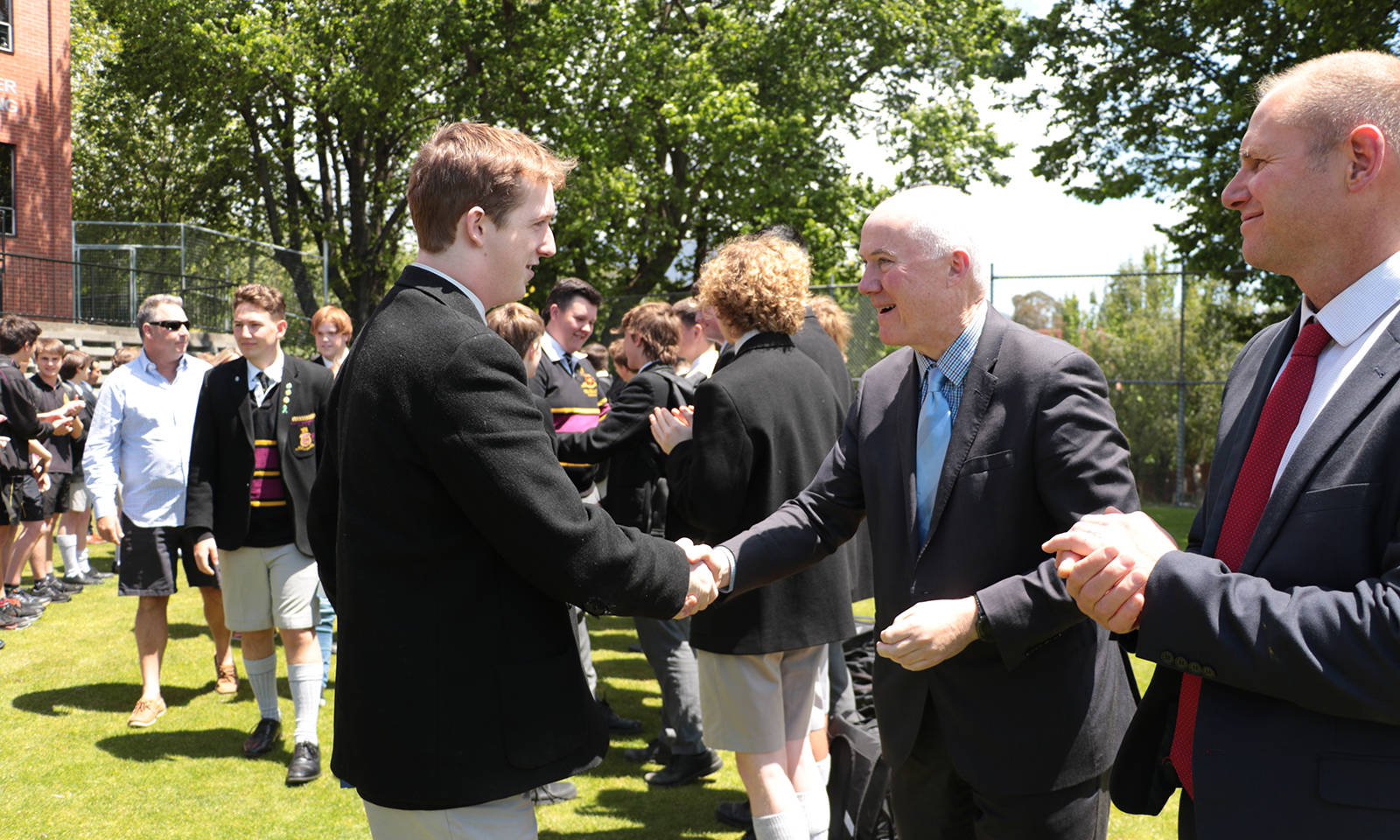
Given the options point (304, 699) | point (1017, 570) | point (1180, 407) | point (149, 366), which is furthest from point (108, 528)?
point (1180, 407)

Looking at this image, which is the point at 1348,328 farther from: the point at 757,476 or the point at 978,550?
the point at 757,476

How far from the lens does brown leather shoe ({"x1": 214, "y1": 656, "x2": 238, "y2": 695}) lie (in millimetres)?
7000

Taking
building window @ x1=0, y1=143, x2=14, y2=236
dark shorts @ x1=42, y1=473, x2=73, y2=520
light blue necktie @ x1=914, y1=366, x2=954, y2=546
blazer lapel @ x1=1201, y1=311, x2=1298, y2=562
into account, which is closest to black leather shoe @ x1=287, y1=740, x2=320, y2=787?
light blue necktie @ x1=914, y1=366, x2=954, y2=546

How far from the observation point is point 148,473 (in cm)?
641

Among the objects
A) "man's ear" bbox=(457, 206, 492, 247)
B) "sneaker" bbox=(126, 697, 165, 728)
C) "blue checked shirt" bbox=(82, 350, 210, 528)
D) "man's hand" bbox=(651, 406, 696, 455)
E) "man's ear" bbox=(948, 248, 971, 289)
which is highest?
"man's ear" bbox=(457, 206, 492, 247)

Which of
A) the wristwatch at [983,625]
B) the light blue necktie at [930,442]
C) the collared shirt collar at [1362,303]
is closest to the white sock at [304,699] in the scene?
the light blue necktie at [930,442]

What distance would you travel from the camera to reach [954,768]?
2568 millimetres

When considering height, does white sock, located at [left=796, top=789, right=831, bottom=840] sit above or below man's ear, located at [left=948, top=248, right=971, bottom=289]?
below

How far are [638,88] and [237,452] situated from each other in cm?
2202

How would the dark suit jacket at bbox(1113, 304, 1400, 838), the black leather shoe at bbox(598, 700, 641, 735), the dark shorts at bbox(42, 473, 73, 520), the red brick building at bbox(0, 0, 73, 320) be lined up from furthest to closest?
the red brick building at bbox(0, 0, 73, 320) < the dark shorts at bbox(42, 473, 73, 520) < the black leather shoe at bbox(598, 700, 641, 735) < the dark suit jacket at bbox(1113, 304, 1400, 838)

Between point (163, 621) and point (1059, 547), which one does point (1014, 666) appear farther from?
point (163, 621)

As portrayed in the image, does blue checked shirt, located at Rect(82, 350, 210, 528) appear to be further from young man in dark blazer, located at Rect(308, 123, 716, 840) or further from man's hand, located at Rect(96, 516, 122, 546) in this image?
young man in dark blazer, located at Rect(308, 123, 716, 840)

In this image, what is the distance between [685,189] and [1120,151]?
11.1 m

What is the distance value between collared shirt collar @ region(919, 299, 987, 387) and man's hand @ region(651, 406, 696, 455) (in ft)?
4.62
